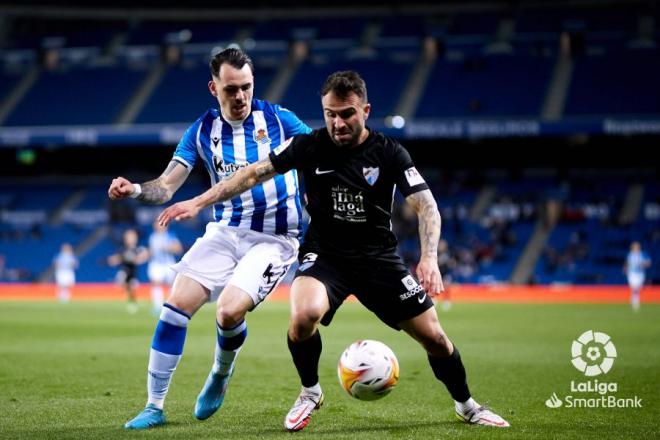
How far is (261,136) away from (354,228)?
124cm

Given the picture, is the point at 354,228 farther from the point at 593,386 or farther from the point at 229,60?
the point at 593,386

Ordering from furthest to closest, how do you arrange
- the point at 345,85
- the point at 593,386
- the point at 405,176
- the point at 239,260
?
the point at 593,386, the point at 239,260, the point at 405,176, the point at 345,85

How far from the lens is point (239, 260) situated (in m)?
6.94

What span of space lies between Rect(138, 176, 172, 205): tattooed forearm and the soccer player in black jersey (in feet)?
1.91

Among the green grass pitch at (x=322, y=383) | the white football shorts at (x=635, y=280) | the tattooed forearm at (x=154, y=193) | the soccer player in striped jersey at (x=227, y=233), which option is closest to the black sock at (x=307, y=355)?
the green grass pitch at (x=322, y=383)

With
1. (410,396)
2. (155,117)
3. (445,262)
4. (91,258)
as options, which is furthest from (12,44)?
(410,396)

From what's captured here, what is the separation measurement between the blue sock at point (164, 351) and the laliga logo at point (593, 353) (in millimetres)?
5020

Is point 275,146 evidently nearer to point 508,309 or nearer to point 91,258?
point 508,309

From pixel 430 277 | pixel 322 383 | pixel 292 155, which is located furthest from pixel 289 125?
pixel 322 383

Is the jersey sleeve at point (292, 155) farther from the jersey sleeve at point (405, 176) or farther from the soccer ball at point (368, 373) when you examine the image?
the soccer ball at point (368, 373)

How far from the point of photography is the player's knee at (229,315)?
6488 millimetres

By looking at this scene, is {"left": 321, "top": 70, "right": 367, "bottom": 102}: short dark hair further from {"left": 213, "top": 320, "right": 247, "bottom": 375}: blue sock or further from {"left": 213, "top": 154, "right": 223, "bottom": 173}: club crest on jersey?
{"left": 213, "top": 320, "right": 247, "bottom": 375}: blue sock

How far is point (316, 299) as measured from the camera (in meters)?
6.20

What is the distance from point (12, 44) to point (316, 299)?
4337 cm
